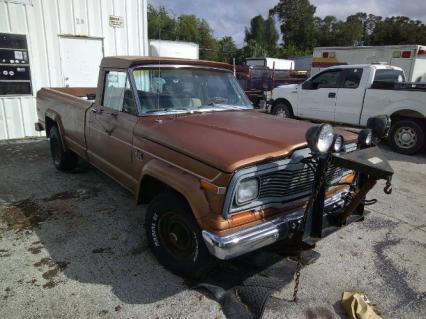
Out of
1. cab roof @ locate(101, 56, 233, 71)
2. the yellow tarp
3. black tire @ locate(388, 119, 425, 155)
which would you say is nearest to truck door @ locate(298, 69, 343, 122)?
black tire @ locate(388, 119, 425, 155)

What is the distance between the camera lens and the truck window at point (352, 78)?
8.99 metres

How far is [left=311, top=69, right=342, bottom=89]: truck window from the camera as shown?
31.2 ft

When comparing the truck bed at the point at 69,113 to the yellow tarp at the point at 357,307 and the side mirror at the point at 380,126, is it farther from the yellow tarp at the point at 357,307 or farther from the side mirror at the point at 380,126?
the yellow tarp at the point at 357,307

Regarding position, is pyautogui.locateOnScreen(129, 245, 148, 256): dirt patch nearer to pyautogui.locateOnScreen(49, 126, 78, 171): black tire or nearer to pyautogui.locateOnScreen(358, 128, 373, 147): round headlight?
pyautogui.locateOnScreen(358, 128, 373, 147): round headlight

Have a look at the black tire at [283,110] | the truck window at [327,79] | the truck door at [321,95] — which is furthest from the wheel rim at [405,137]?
the black tire at [283,110]

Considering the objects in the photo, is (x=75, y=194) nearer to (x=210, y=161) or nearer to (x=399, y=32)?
(x=210, y=161)

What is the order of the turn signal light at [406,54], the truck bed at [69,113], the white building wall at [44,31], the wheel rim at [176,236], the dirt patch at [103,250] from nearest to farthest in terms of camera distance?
the wheel rim at [176,236], the dirt patch at [103,250], the truck bed at [69,113], the white building wall at [44,31], the turn signal light at [406,54]

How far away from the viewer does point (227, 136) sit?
3143 millimetres

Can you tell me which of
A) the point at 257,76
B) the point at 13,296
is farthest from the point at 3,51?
the point at 257,76

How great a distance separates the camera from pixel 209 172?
271cm

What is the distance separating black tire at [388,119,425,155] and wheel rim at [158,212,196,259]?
7.03 m

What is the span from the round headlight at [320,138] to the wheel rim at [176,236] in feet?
4.07

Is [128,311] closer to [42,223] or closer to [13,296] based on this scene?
[13,296]

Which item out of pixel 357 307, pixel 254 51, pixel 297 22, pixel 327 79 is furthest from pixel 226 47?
pixel 357 307
